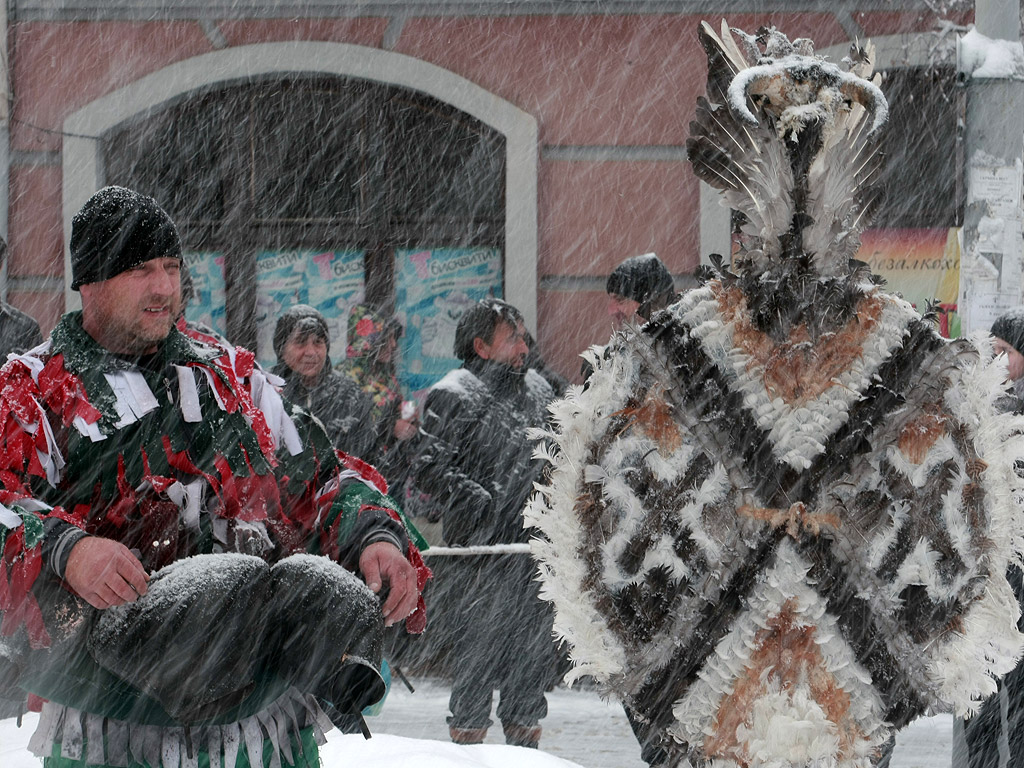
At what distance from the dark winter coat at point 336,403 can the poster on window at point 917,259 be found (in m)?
3.66

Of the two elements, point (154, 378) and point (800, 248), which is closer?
point (800, 248)

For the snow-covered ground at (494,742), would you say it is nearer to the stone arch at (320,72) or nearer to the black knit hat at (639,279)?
the black knit hat at (639,279)

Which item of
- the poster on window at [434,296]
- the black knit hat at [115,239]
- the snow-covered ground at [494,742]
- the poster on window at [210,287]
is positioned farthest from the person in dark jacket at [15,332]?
the black knit hat at [115,239]

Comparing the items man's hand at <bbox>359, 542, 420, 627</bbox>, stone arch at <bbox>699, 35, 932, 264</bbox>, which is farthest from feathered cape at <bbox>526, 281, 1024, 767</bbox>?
stone arch at <bbox>699, 35, 932, 264</bbox>

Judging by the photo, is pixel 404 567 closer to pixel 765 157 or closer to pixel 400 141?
pixel 765 157

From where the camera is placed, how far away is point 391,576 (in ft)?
9.45

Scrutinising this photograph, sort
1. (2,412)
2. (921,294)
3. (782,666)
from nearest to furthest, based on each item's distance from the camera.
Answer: (782,666) → (2,412) → (921,294)

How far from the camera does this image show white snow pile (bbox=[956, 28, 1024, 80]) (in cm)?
509

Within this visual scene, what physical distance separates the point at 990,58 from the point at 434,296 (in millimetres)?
4347

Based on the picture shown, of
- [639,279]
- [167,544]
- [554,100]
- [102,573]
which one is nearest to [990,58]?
[639,279]

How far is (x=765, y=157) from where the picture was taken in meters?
2.63

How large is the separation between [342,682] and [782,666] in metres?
0.94

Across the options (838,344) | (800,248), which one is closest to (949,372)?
(838,344)

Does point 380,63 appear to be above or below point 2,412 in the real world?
above
